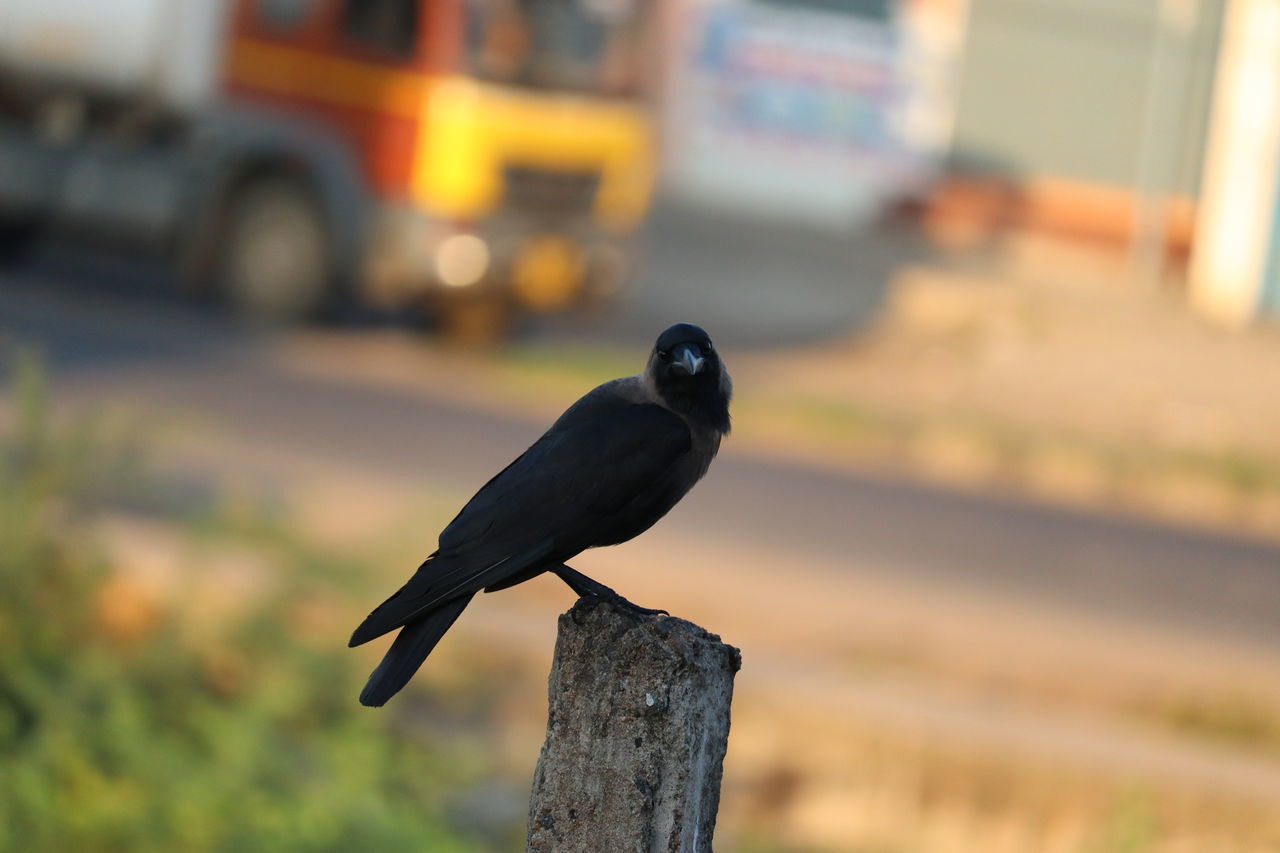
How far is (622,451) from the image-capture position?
2.29 metres

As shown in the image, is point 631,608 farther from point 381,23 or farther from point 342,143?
point 342,143

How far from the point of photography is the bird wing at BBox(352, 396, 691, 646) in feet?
6.75

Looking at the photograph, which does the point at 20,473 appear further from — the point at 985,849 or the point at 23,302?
the point at 23,302

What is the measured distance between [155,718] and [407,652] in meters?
3.31

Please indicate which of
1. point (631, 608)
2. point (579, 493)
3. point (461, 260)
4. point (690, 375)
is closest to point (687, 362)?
point (690, 375)

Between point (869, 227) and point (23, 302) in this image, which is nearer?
point (23, 302)

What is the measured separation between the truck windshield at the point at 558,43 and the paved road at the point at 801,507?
102 inches

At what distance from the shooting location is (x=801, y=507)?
8.96 m

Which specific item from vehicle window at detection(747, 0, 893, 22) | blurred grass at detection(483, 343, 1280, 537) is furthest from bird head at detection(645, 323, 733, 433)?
vehicle window at detection(747, 0, 893, 22)

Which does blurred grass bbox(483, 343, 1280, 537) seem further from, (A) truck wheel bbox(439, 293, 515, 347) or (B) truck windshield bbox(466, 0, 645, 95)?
(B) truck windshield bbox(466, 0, 645, 95)

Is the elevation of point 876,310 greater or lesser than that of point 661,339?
greater

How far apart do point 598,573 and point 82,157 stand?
283 inches

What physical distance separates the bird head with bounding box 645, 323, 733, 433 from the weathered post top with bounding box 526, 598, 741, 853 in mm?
502

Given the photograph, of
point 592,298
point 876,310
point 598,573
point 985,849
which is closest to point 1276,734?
point 985,849
